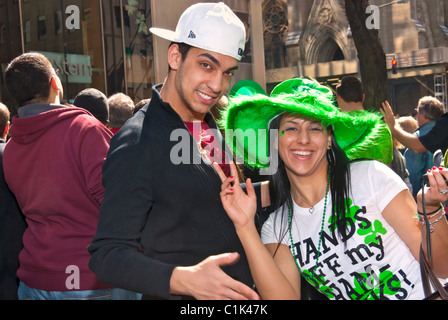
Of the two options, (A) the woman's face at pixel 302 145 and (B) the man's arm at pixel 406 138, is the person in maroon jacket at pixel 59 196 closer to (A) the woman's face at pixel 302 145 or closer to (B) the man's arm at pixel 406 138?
(A) the woman's face at pixel 302 145

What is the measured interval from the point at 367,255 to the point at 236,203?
807 millimetres

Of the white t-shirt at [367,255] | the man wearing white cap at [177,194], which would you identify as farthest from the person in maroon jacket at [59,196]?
the white t-shirt at [367,255]

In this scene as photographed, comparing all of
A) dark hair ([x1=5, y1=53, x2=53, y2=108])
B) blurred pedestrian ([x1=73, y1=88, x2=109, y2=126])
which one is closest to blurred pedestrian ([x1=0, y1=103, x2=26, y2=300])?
dark hair ([x1=5, y1=53, x2=53, y2=108])

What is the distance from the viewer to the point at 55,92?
10.6 feet

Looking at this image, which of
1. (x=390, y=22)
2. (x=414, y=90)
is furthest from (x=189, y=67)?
(x=390, y=22)

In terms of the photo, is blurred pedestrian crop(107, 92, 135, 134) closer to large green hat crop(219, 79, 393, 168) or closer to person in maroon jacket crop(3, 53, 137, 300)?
person in maroon jacket crop(3, 53, 137, 300)

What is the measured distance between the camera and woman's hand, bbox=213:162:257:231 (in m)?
2.10

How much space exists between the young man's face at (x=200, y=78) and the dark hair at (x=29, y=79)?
1.27 meters

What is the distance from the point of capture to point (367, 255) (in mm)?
2482

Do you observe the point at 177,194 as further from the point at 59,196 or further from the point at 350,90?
the point at 350,90

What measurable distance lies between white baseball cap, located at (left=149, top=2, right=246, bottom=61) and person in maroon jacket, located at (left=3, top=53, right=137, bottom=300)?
38.5 inches

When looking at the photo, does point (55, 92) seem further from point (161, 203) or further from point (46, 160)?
point (161, 203)

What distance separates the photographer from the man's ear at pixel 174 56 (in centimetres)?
232

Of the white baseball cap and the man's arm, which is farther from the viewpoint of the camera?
the man's arm
